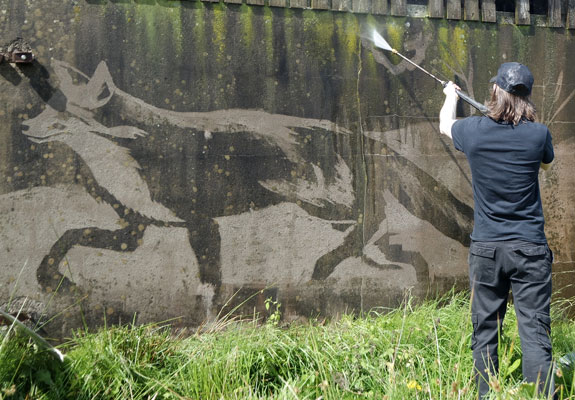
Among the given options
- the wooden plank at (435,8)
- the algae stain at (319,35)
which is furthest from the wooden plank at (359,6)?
the wooden plank at (435,8)

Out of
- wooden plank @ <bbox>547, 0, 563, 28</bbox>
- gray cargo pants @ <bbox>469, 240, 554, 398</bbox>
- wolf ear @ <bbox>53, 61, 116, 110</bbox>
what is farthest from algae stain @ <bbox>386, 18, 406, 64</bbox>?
wolf ear @ <bbox>53, 61, 116, 110</bbox>

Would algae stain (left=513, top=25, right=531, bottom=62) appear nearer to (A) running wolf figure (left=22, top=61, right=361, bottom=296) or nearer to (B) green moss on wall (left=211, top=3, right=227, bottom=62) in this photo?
(A) running wolf figure (left=22, top=61, right=361, bottom=296)

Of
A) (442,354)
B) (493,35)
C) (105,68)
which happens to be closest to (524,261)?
(442,354)

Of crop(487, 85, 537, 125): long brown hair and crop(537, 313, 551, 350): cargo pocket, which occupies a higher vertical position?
crop(487, 85, 537, 125): long brown hair

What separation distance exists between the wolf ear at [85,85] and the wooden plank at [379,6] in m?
1.89


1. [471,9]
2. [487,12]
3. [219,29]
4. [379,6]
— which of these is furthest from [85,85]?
[487,12]

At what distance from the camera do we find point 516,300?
8.27 feet

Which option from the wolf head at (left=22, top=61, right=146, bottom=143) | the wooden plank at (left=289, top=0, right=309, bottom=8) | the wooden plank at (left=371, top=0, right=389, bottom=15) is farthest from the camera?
the wooden plank at (left=371, top=0, right=389, bottom=15)

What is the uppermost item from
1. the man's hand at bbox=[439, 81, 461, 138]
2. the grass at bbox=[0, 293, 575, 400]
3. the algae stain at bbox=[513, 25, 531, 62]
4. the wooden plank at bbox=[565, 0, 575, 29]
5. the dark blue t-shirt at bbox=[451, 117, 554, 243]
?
the wooden plank at bbox=[565, 0, 575, 29]

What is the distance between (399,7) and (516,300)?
2.30 meters

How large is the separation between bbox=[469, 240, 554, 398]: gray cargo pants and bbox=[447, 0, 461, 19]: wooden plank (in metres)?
2.05

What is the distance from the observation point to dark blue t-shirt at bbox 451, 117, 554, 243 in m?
2.51

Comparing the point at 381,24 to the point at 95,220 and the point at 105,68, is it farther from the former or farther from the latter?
the point at 95,220

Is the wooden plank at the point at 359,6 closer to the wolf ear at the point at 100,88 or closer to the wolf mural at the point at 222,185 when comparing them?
the wolf mural at the point at 222,185
